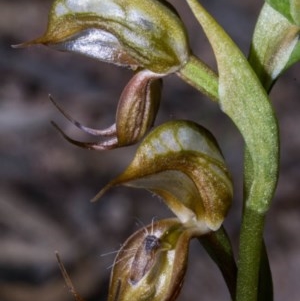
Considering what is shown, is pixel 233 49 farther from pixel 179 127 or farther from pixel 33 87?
pixel 33 87

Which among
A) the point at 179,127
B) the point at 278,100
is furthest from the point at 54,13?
the point at 278,100

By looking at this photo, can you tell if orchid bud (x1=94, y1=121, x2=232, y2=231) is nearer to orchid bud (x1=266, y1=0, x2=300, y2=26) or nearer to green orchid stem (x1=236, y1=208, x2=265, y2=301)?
green orchid stem (x1=236, y1=208, x2=265, y2=301)

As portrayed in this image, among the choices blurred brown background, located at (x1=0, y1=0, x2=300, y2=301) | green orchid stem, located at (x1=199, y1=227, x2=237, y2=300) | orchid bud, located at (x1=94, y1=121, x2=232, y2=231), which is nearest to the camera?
orchid bud, located at (x1=94, y1=121, x2=232, y2=231)

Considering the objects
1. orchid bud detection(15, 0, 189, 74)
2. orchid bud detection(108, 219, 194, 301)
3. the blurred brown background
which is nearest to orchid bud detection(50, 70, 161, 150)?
orchid bud detection(15, 0, 189, 74)

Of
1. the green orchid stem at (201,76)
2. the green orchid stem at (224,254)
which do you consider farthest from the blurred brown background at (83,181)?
the green orchid stem at (201,76)

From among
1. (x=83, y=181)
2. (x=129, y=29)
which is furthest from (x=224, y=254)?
(x=83, y=181)

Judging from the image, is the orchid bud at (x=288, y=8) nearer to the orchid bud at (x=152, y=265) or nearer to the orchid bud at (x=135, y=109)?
the orchid bud at (x=135, y=109)

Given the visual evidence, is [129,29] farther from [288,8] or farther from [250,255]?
[250,255]
